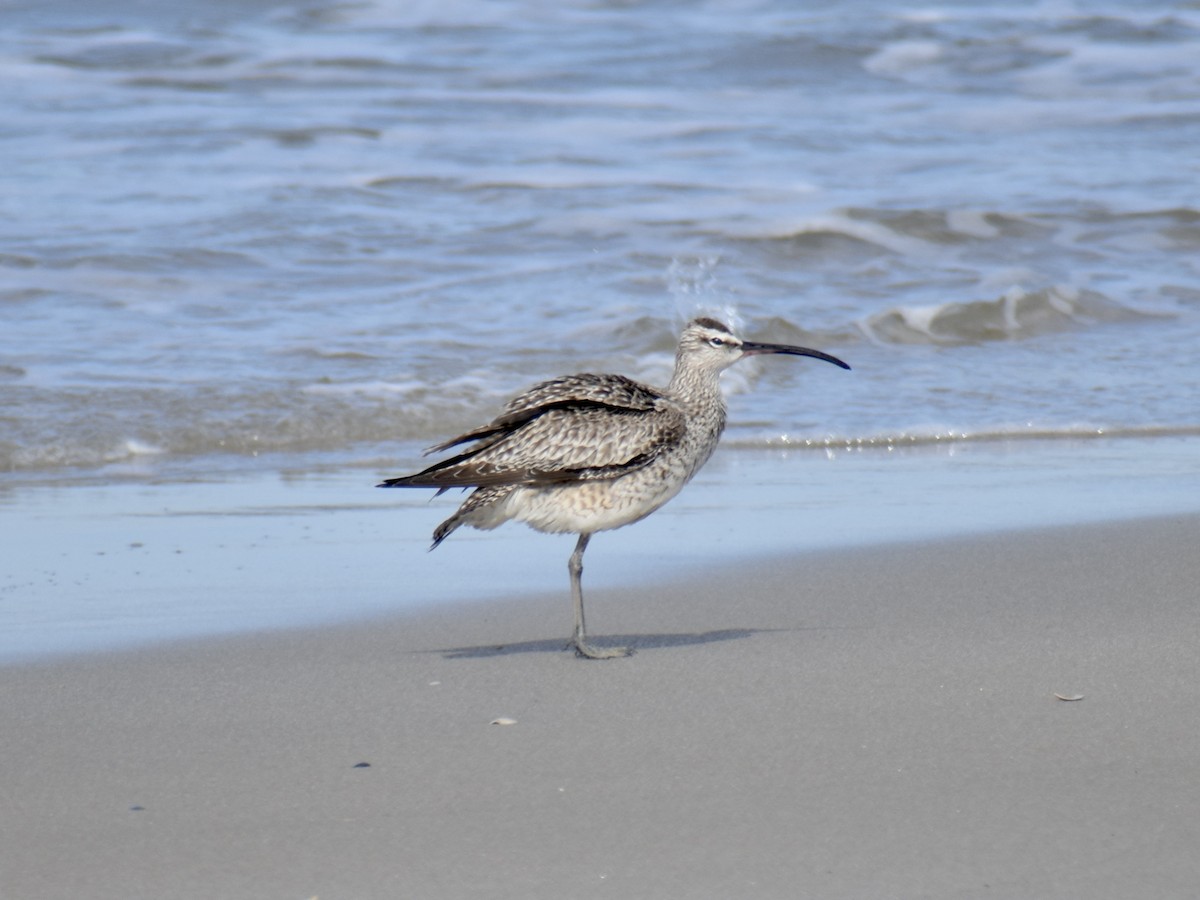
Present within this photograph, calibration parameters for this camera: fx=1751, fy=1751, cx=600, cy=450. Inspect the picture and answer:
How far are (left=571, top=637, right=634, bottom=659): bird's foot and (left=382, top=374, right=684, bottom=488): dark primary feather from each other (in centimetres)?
49

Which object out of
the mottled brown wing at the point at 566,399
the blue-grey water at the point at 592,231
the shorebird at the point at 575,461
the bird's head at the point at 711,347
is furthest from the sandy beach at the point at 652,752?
the blue-grey water at the point at 592,231

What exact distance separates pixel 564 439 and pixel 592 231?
28.2 feet

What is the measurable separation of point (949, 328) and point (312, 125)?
7.94 m

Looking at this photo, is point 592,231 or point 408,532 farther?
point 592,231

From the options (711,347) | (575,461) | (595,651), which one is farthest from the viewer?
(711,347)

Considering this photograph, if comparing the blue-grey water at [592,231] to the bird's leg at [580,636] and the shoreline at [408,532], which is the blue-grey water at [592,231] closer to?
the shoreline at [408,532]

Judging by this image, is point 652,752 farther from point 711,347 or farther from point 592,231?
point 592,231

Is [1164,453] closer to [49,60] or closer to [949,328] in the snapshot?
[949,328]

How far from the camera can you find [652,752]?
12.7 feet

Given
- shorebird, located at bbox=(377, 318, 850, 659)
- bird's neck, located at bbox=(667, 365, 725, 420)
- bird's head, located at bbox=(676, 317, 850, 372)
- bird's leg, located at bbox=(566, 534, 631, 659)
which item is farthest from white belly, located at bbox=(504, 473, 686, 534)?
bird's head, located at bbox=(676, 317, 850, 372)

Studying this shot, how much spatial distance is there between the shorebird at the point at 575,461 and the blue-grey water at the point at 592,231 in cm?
168

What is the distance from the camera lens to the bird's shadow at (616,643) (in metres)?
4.95

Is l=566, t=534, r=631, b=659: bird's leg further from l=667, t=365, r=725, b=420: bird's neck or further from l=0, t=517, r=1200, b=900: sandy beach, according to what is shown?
l=667, t=365, r=725, b=420: bird's neck

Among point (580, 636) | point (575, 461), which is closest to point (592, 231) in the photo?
point (575, 461)
